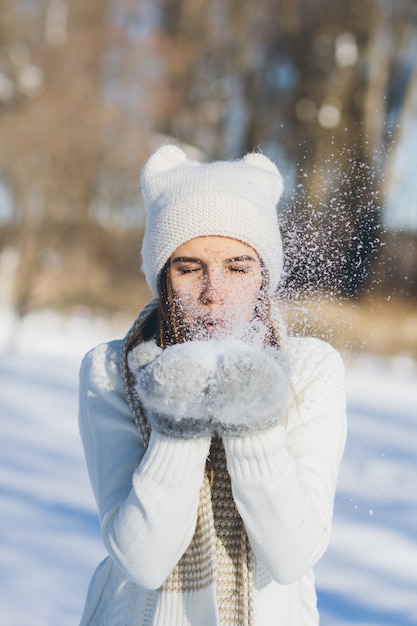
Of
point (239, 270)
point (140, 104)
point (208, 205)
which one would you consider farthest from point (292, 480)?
point (140, 104)

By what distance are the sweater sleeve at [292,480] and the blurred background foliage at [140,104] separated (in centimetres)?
722

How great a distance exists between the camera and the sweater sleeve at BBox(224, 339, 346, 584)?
1.16 meters

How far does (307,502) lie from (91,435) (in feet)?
1.45

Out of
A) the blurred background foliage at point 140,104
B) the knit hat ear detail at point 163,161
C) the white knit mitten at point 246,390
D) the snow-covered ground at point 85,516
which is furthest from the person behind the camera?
the blurred background foliage at point 140,104

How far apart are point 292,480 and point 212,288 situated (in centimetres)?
36

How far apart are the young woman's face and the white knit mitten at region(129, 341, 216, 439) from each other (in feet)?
0.54

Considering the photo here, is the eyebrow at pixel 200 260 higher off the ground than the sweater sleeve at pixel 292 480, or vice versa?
the eyebrow at pixel 200 260

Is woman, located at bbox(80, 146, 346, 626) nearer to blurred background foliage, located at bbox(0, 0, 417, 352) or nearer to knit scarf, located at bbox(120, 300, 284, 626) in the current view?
knit scarf, located at bbox(120, 300, 284, 626)

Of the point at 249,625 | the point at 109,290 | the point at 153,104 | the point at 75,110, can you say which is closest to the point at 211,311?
the point at 249,625

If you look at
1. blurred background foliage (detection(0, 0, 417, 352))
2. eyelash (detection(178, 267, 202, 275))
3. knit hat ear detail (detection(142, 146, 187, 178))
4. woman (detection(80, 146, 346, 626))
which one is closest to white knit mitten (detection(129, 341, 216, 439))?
woman (detection(80, 146, 346, 626))

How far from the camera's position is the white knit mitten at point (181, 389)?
3.66 feet

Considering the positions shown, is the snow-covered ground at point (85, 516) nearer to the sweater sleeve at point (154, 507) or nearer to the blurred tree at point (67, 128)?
the sweater sleeve at point (154, 507)

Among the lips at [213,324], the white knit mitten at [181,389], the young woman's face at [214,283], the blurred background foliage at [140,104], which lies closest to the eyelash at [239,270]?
the young woman's face at [214,283]

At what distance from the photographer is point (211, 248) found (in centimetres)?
139
